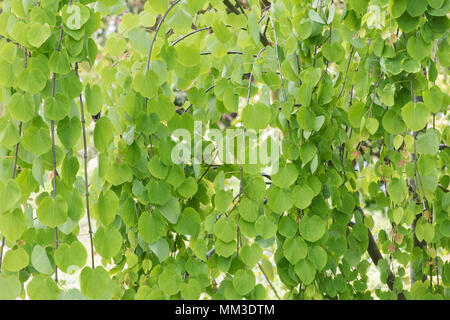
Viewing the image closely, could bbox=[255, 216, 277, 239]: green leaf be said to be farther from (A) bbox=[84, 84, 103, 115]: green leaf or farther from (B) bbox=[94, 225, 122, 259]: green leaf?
(A) bbox=[84, 84, 103, 115]: green leaf

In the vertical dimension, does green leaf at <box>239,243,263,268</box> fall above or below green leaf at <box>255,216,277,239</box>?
below

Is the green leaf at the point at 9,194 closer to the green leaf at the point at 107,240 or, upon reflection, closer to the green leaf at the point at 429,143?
the green leaf at the point at 107,240

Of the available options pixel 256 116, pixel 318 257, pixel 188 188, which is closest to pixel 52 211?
pixel 188 188

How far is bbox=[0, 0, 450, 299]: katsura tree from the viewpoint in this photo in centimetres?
81

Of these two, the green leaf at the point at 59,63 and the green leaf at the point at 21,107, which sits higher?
the green leaf at the point at 59,63

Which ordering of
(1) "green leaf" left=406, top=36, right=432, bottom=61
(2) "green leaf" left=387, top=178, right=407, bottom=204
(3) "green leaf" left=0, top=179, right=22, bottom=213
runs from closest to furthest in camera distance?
(3) "green leaf" left=0, top=179, right=22, bottom=213
(1) "green leaf" left=406, top=36, right=432, bottom=61
(2) "green leaf" left=387, top=178, right=407, bottom=204

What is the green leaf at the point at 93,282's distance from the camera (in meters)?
0.82

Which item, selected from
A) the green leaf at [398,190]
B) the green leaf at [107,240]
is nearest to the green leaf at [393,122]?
the green leaf at [398,190]

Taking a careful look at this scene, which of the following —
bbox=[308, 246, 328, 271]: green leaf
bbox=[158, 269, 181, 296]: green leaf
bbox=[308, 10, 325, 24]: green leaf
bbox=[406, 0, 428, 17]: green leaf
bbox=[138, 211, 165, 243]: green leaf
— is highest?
bbox=[406, 0, 428, 17]: green leaf

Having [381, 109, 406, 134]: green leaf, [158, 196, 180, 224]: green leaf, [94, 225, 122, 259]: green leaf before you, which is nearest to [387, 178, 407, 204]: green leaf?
[381, 109, 406, 134]: green leaf

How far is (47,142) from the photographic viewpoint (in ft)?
2.61

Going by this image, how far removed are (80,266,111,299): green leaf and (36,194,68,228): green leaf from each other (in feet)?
0.32
